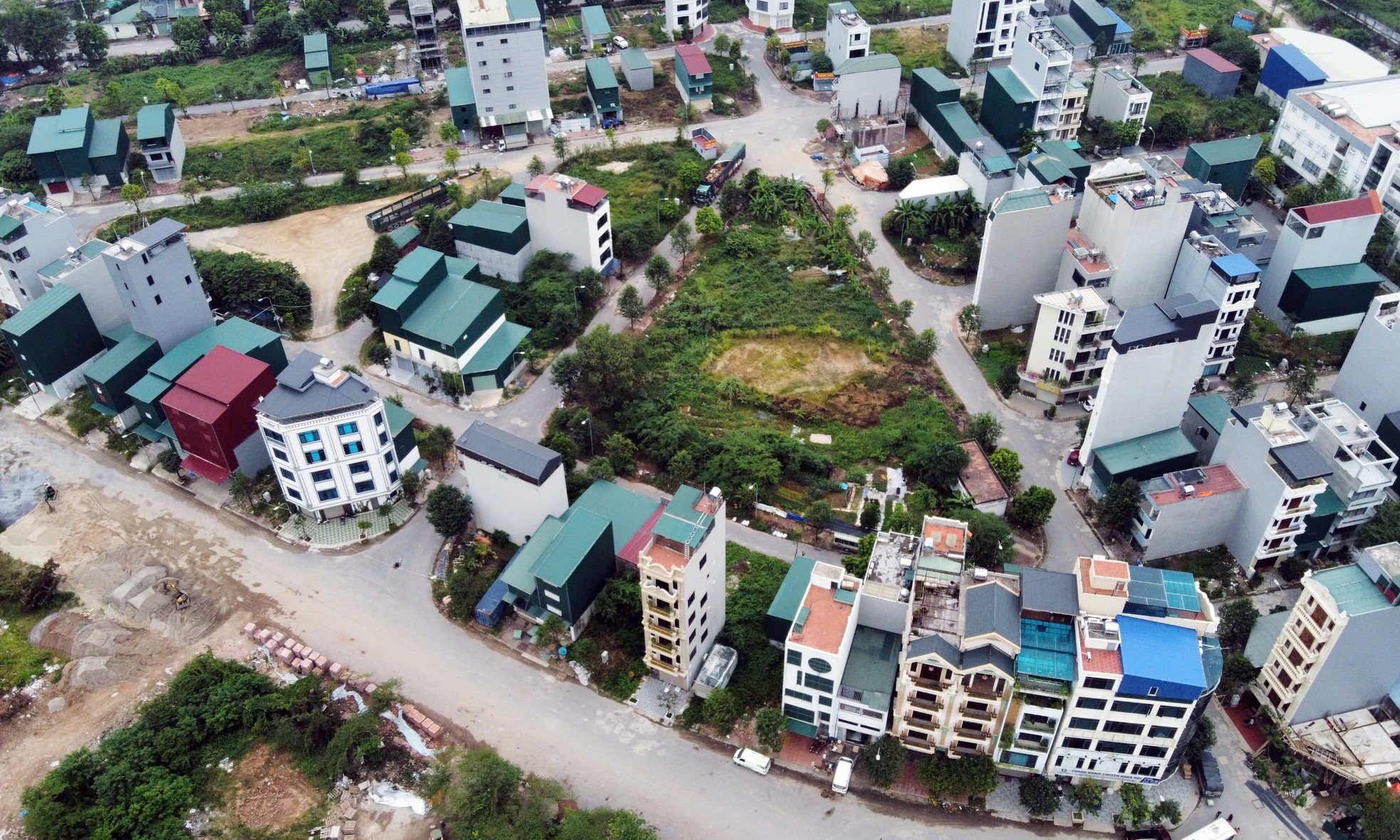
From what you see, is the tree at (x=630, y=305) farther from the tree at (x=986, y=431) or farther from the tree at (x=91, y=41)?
the tree at (x=91, y=41)

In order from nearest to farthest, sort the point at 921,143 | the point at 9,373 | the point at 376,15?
the point at 9,373 → the point at 921,143 → the point at 376,15

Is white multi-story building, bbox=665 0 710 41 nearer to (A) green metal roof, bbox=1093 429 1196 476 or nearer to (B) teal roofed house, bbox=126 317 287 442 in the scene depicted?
(B) teal roofed house, bbox=126 317 287 442

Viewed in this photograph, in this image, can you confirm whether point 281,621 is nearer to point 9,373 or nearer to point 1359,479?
point 9,373

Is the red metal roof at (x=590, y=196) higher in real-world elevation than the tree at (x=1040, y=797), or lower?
higher

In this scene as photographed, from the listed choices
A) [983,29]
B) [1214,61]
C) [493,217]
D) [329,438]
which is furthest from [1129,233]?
[329,438]

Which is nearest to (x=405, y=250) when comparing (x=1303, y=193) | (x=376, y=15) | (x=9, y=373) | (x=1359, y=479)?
(x=9, y=373)

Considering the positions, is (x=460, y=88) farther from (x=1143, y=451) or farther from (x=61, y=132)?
(x=1143, y=451)

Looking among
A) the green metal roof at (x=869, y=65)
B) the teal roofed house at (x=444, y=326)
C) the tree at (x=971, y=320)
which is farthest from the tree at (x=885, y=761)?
the green metal roof at (x=869, y=65)
